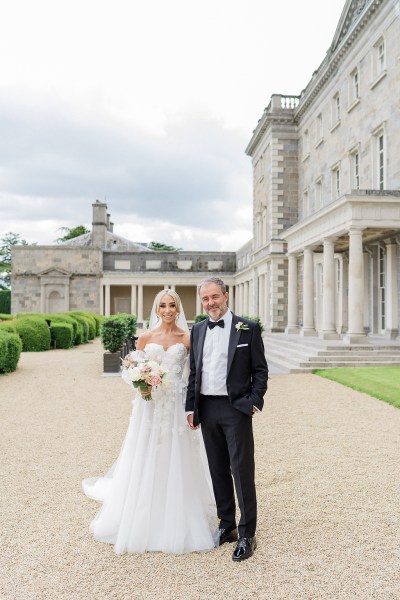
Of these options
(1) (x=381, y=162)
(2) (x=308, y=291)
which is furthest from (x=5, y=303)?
(1) (x=381, y=162)

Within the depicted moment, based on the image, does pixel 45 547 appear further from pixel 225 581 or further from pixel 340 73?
pixel 340 73

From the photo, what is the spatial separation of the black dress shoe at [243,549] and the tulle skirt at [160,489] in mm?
273

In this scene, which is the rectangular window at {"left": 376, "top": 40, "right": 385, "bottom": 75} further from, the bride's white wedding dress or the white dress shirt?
the bride's white wedding dress

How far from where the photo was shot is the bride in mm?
4141

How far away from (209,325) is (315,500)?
A: 2239mm

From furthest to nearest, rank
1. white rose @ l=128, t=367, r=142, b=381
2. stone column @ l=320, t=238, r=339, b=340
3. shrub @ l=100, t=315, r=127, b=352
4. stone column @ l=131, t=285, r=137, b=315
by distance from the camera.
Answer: stone column @ l=131, t=285, r=137, b=315, stone column @ l=320, t=238, r=339, b=340, shrub @ l=100, t=315, r=127, b=352, white rose @ l=128, t=367, r=142, b=381

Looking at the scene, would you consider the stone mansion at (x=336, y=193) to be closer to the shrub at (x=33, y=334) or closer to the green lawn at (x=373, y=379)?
the green lawn at (x=373, y=379)

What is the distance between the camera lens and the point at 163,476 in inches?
170

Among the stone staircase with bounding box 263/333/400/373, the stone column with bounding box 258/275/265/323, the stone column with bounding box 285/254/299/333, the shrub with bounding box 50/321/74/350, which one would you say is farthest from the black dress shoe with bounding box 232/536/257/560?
the stone column with bounding box 258/275/265/323

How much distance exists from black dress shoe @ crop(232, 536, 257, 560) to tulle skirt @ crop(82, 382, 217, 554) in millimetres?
273

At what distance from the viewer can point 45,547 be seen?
4.14m

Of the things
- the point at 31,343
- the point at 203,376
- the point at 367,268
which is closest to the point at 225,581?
the point at 203,376

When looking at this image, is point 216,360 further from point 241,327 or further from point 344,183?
point 344,183

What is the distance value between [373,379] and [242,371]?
382 inches
